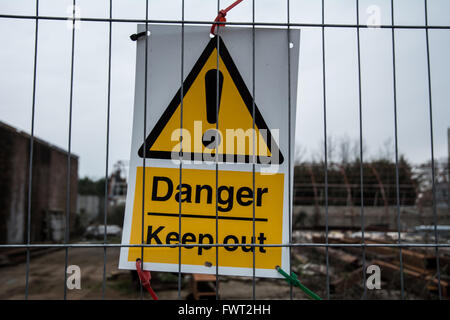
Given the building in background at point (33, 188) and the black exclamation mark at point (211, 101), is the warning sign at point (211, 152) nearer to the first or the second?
the black exclamation mark at point (211, 101)

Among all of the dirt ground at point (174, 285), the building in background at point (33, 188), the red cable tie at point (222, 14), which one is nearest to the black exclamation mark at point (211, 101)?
the red cable tie at point (222, 14)

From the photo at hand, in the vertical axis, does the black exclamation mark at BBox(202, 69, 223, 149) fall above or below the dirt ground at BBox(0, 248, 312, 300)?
above

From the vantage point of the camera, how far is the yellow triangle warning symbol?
1638mm

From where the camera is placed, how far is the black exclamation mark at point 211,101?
1.64 m

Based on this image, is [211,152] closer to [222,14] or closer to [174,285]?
[222,14]

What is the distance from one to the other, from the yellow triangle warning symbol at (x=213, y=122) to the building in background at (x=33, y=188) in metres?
12.2

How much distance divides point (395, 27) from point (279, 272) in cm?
115

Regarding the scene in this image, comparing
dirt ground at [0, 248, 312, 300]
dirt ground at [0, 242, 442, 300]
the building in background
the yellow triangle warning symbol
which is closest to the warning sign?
the yellow triangle warning symbol

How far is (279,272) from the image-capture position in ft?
5.39

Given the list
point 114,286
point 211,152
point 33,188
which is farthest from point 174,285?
point 33,188

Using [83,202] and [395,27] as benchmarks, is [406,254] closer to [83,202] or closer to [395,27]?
[395,27]

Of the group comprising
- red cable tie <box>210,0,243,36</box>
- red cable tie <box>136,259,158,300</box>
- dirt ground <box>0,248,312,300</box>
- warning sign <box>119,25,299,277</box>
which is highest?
red cable tie <box>210,0,243,36</box>

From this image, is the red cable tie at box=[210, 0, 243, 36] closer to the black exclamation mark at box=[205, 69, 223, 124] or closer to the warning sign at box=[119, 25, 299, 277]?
the warning sign at box=[119, 25, 299, 277]
